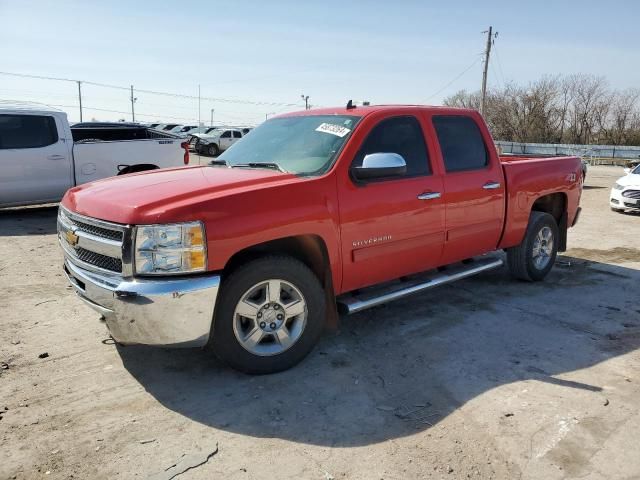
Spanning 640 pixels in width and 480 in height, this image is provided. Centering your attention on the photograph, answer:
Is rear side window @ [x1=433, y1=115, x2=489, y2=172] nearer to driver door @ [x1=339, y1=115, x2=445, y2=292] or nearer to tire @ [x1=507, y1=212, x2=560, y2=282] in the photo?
driver door @ [x1=339, y1=115, x2=445, y2=292]

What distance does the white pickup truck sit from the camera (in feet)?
30.2

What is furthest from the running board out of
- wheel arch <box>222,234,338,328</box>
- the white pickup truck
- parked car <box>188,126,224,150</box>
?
parked car <box>188,126,224,150</box>

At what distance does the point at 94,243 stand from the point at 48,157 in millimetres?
6959

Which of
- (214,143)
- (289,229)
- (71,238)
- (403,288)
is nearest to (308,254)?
(289,229)

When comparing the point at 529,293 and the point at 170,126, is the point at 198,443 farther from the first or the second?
the point at 170,126

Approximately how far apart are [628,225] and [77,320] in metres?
10.4

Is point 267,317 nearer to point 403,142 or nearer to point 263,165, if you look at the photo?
point 263,165

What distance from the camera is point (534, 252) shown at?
6156mm

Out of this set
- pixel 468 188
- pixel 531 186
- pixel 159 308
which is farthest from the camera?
pixel 531 186

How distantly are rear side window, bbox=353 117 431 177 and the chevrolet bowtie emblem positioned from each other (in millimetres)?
2258

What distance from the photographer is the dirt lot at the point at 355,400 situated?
284 cm

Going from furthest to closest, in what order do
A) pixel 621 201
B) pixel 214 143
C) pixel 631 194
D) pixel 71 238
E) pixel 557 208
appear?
1. pixel 214 143
2. pixel 621 201
3. pixel 631 194
4. pixel 557 208
5. pixel 71 238

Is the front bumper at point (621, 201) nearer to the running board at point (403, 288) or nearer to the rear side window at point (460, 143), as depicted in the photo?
the running board at point (403, 288)

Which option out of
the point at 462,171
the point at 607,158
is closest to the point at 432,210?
the point at 462,171
